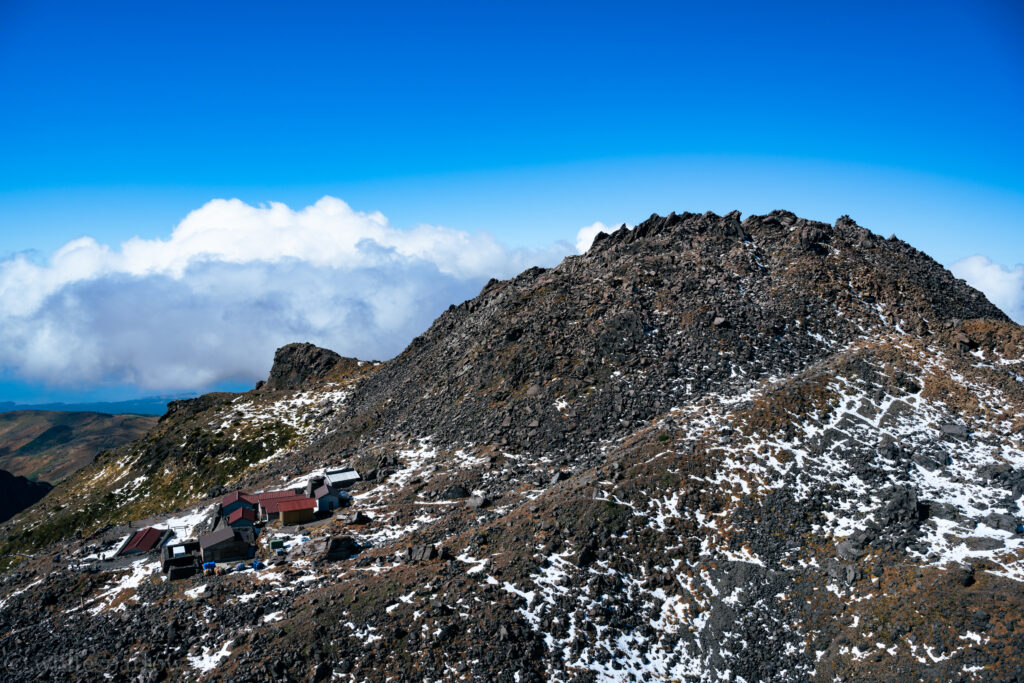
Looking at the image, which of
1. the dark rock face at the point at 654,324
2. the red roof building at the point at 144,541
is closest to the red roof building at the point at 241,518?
→ the red roof building at the point at 144,541

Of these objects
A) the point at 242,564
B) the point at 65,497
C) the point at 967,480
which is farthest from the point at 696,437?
the point at 65,497

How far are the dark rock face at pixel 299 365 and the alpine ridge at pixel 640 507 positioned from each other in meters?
27.3

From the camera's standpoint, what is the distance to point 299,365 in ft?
369

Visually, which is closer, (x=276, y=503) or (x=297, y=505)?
(x=297, y=505)

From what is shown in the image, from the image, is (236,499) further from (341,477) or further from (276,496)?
(341,477)

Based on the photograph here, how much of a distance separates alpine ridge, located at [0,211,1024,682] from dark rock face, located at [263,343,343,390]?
27337mm

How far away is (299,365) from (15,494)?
3623 inches

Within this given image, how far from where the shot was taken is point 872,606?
115ft

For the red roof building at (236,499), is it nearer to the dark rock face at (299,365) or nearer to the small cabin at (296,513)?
the small cabin at (296,513)

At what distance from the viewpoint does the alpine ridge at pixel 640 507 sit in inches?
1328

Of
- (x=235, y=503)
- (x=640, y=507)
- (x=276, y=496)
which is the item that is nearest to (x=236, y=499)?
(x=235, y=503)

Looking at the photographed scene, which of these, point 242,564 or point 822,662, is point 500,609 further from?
point 242,564

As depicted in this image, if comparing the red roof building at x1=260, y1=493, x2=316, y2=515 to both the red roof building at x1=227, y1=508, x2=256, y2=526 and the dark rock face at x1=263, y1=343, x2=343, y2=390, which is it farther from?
the dark rock face at x1=263, y1=343, x2=343, y2=390

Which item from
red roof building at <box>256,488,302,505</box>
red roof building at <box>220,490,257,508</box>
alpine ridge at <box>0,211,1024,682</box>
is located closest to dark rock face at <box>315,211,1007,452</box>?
alpine ridge at <box>0,211,1024,682</box>
